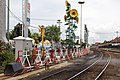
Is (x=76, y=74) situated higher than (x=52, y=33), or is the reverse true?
(x=52, y=33)

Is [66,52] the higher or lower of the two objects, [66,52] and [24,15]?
the lower

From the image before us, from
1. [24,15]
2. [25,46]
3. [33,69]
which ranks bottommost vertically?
[33,69]

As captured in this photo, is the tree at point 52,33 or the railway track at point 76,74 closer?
the railway track at point 76,74

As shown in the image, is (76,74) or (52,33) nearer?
(76,74)

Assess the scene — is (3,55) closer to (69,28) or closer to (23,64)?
(23,64)

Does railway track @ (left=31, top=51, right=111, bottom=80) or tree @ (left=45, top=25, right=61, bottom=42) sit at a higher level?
tree @ (left=45, top=25, right=61, bottom=42)

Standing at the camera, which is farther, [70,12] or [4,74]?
[70,12]

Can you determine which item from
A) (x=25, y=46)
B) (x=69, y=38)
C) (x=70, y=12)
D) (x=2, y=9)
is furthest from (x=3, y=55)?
A: (x=69, y=38)

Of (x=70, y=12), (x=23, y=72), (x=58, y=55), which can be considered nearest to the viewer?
(x=23, y=72)

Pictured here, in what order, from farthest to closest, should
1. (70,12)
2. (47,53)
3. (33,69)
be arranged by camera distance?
(70,12) < (47,53) < (33,69)

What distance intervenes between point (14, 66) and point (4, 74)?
796 mm

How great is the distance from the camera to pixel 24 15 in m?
21.2

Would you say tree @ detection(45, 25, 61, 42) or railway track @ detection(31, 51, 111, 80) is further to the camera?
tree @ detection(45, 25, 61, 42)

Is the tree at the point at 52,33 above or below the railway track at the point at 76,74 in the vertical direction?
above
